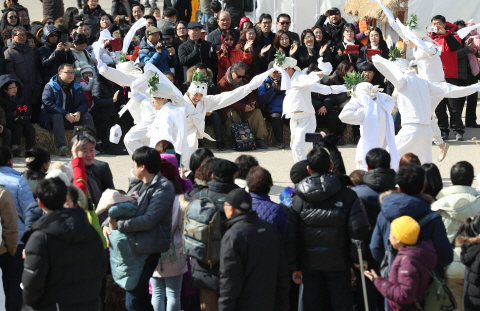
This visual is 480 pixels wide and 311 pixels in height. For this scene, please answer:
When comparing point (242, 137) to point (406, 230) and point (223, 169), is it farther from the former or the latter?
point (406, 230)

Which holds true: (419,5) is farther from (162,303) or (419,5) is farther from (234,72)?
(162,303)

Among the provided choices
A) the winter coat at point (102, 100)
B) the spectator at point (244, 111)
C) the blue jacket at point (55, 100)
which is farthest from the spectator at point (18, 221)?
the spectator at point (244, 111)

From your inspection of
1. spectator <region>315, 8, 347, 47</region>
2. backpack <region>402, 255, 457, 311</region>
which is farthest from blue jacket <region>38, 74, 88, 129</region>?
backpack <region>402, 255, 457, 311</region>

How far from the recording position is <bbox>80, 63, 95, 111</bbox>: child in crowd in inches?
440

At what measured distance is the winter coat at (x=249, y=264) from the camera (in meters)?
4.18

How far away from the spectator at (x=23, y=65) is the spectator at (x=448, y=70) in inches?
291

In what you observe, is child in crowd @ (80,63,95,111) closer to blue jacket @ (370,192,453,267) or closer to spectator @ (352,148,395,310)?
spectator @ (352,148,395,310)

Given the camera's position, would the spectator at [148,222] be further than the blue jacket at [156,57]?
No

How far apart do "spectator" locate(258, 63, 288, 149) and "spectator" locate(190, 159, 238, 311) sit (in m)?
6.86

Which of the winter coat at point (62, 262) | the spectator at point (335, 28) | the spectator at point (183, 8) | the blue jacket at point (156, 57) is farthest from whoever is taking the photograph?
the spectator at point (183, 8)

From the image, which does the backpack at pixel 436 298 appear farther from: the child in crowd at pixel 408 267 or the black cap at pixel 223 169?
the black cap at pixel 223 169

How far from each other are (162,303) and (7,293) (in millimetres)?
1269

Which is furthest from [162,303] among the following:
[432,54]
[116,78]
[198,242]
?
[432,54]

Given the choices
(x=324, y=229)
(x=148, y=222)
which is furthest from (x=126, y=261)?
(x=324, y=229)
